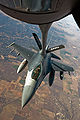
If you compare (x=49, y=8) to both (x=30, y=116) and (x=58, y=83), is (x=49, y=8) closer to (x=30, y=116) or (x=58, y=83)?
(x=30, y=116)

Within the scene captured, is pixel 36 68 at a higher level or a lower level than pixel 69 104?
higher

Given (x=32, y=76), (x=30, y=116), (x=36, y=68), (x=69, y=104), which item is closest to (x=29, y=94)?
(x=32, y=76)

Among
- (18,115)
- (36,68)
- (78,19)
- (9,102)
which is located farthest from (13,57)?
(78,19)

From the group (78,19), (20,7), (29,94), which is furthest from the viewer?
(29,94)

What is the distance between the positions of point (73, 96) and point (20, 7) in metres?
40.7

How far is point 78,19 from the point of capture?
2.25m

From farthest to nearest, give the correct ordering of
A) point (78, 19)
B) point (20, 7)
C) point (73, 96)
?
point (73, 96) < point (78, 19) < point (20, 7)

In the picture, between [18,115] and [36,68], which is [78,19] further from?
[18,115]

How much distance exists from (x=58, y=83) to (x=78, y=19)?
4066cm

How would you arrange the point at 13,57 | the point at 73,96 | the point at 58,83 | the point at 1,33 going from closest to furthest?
1. the point at 73,96
2. the point at 58,83
3. the point at 13,57
4. the point at 1,33

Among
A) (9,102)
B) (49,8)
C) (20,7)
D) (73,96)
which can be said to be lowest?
(73,96)

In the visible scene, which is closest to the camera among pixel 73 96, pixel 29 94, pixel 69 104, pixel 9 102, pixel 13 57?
Answer: pixel 29 94

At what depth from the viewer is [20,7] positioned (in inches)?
56.4

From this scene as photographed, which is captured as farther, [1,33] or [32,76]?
[1,33]
